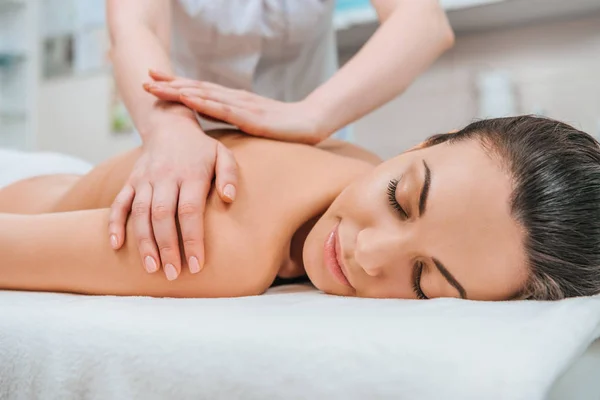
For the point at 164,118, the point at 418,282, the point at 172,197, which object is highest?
the point at 164,118

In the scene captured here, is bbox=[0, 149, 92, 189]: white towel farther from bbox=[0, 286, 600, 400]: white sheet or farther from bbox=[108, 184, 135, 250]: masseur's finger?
bbox=[0, 286, 600, 400]: white sheet

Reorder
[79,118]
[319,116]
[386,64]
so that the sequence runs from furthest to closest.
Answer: [79,118] < [386,64] < [319,116]

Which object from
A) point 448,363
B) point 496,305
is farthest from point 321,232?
point 448,363

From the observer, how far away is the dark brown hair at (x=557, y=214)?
761mm

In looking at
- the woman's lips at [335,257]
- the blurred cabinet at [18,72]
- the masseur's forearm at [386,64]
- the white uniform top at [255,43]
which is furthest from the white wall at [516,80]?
the blurred cabinet at [18,72]

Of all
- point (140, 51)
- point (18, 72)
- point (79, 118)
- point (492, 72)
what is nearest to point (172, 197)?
point (140, 51)

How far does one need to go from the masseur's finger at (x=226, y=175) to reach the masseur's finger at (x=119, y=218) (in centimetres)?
13

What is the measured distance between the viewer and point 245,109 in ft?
3.48

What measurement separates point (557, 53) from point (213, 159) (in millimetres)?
1847

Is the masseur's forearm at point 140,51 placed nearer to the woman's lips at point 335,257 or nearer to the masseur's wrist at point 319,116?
the masseur's wrist at point 319,116

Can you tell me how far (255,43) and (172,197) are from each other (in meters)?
0.89

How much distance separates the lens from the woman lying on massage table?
30.2 inches

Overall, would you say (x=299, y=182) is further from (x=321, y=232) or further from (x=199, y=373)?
(x=199, y=373)

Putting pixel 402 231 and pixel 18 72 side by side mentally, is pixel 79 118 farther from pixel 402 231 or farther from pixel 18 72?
pixel 402 231
